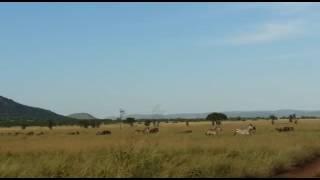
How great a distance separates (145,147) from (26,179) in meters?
3.84

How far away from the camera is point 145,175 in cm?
1534

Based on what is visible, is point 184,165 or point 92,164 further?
point 184,165

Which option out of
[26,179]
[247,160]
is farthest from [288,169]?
A: [26,179]

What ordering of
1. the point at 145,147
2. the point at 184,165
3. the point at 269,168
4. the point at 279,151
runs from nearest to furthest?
the point at 145,147 → the point at 184,165 → the point at 269,168 → the point at 279,151

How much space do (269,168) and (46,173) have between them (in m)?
8.23

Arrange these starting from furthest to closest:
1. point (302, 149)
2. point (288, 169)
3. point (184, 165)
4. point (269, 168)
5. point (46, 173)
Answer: point (302, 149), point (288, 169), point (269, 168), point (184, 165), point (46, 173)

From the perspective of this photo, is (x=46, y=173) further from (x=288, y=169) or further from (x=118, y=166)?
(x=288, y=169)

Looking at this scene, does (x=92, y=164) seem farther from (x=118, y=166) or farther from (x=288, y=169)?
(x=288, y=169)

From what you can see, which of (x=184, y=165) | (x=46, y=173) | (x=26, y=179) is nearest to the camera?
(x=26, y=179)

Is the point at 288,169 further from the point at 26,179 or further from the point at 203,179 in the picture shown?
the point at 26,179

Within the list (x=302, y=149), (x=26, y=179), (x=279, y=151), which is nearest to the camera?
(x=26, y=179)

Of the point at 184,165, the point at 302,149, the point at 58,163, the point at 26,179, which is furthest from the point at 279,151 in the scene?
the point at 26,179

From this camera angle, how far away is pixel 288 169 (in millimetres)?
22094

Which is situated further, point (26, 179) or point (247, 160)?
point (247, 160)
